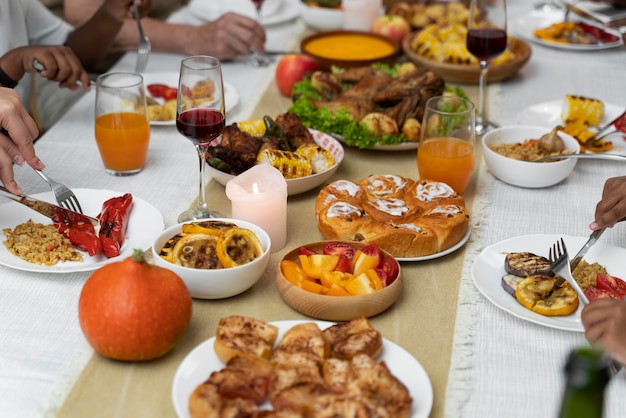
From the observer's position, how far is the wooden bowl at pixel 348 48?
2539 mm

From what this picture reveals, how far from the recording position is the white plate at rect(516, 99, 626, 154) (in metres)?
2.23

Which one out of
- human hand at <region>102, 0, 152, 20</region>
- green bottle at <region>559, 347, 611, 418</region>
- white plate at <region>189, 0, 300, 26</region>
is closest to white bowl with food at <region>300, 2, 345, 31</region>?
white plate at <region>189, 0, 300, 26</region>

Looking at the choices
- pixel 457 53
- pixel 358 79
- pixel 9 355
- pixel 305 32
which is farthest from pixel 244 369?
pixel 305 32

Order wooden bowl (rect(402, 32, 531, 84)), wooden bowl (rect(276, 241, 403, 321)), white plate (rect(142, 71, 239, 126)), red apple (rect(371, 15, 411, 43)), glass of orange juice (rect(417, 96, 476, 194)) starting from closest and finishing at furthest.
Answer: wooden bowl (rect(276, 241, 403, 321)) < glass of orange juice (rect(417, 96, 476, 194)) < white plate (rect(142, 71, 239, 126)) < wooden bowl (rect(402, 32, 531, 84)) < red apple (rect(371, 15, 411, 43))

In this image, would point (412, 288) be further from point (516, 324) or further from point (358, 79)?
point (358, 79)

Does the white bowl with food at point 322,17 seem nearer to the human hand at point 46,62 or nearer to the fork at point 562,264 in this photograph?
the human hand at point 46,62

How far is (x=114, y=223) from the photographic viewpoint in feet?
5.08

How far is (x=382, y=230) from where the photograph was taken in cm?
151

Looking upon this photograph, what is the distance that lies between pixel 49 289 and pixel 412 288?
26.8 inches

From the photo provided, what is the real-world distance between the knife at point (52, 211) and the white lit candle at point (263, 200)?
296mm

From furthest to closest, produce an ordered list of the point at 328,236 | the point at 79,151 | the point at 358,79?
the point at 358,79, the point at 79,151, the point at 328,236

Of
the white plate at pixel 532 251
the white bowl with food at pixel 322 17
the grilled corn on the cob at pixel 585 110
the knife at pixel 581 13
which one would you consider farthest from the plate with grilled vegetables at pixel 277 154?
the knife at pixel 581 13

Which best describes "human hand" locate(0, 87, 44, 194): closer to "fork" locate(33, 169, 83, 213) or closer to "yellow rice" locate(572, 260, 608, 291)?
"fork" locate(33, 169, 83, 213)

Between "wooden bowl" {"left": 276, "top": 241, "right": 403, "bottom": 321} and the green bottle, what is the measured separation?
1.94 feet
